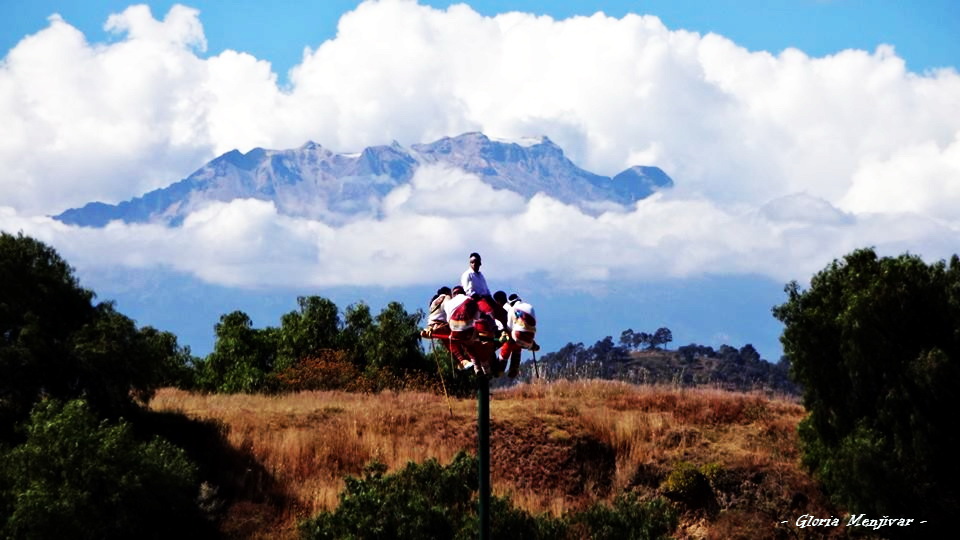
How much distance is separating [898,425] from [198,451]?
68.8 ft

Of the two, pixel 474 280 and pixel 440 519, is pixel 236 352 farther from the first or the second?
pixel 474 280

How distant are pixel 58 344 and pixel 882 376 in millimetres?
23435

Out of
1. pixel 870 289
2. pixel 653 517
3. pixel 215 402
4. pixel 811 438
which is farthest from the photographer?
pixel 215 402

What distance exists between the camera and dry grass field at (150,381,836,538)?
33.6m

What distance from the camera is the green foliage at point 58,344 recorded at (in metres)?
34.0

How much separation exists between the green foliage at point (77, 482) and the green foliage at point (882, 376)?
17.6m

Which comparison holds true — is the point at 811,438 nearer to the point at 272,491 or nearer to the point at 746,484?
the point at 746,484

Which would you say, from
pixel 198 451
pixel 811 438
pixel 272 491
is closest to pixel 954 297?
pixel 811 438

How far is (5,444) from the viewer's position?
104 feet

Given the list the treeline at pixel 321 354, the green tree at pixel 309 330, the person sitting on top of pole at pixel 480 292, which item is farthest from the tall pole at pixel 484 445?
the green tree at pixel 309 330

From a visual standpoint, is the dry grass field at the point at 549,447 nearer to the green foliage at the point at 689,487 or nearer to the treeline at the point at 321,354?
the green foliage at the point at 689,487

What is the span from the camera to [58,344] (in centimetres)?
3509
